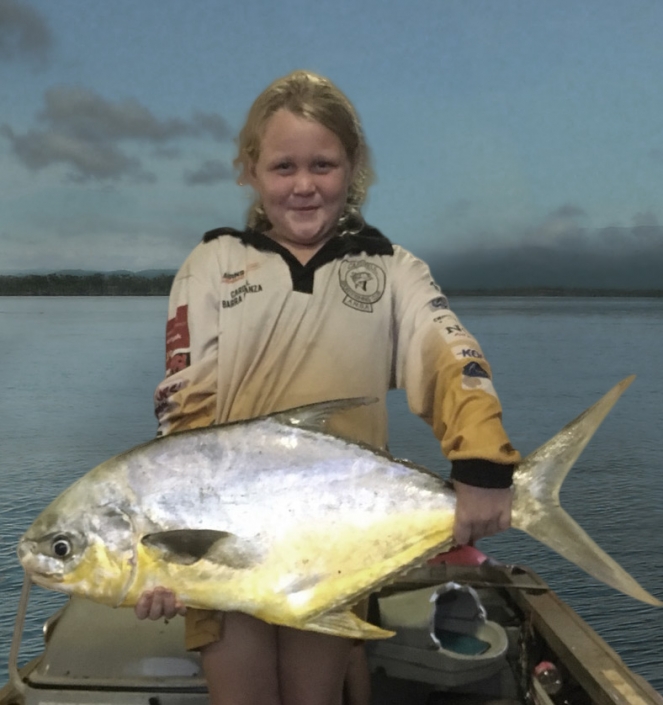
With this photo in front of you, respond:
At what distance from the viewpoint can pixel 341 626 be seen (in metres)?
1.32

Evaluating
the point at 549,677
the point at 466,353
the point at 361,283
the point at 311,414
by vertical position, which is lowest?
the point at 549,677

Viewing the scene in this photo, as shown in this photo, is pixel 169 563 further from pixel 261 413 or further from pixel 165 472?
pixel 261 413

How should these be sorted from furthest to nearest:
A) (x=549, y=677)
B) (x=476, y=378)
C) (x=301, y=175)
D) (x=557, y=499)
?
(x=549, y=677) → (x=301, y=175) → (x=476, y=378) → (x=557, y=499)

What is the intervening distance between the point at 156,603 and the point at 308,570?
298mm

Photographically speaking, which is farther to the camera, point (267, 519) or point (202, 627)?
point (202, 627)

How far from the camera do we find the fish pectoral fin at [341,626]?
131 centimetres

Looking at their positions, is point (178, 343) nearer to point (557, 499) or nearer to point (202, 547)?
point (202, 547)

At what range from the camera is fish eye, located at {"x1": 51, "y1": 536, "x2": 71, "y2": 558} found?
1304mm

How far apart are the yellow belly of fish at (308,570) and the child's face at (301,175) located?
677 millimetres

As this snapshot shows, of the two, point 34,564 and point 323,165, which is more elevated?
point 323,165

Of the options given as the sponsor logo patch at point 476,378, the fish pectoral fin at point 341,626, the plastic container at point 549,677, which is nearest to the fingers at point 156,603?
the fish pectoral fin at point 341,626

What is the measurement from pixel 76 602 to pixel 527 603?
1.57m

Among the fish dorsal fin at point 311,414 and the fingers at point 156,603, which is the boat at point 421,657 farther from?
the fish dorsal fin at point 311,414

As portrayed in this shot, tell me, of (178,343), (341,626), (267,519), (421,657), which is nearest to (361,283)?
(178,343)
